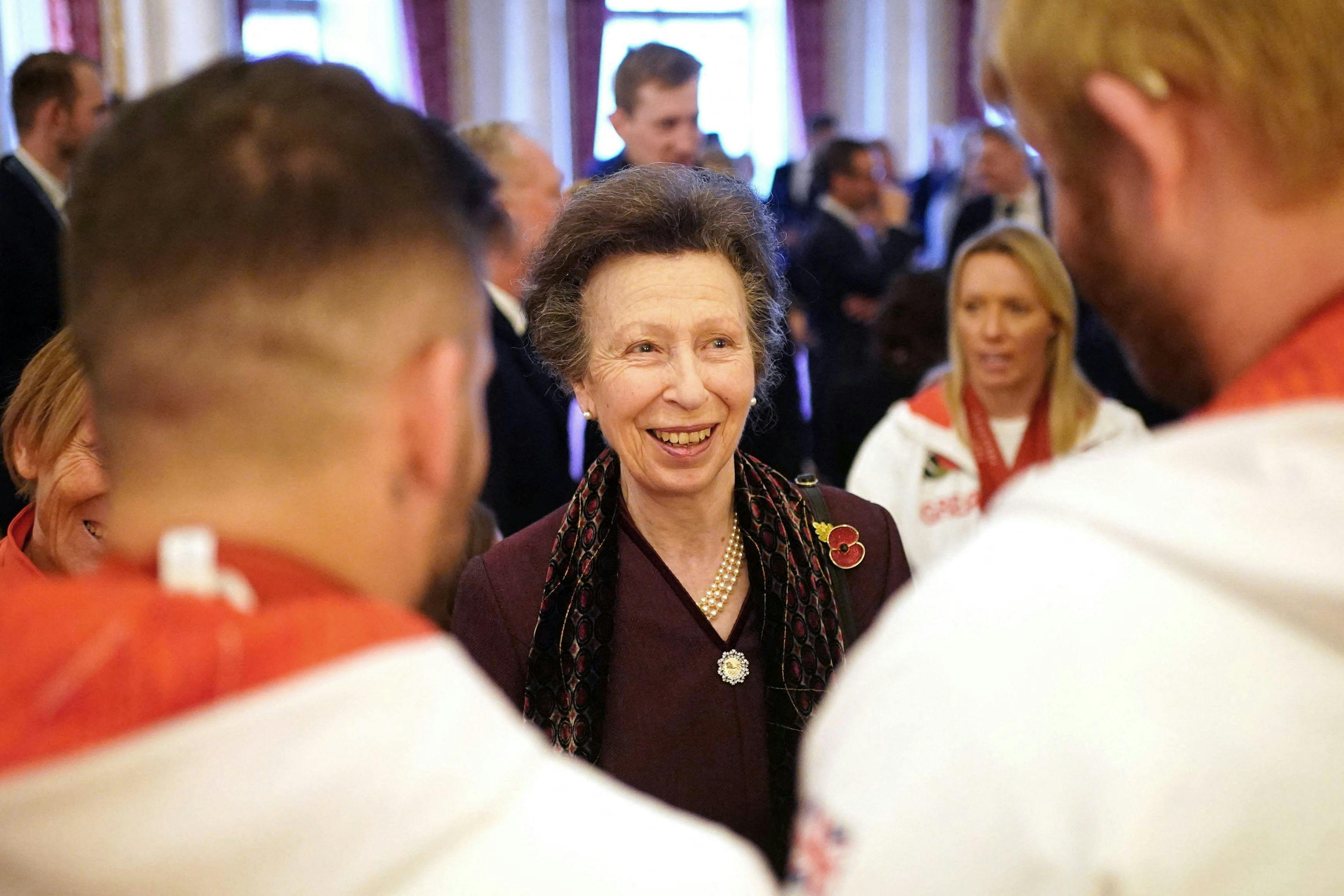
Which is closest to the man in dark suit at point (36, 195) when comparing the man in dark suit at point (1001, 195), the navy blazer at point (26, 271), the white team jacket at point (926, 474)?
the navy blazer at point (26, 271)

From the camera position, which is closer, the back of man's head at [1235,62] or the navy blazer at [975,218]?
the back of man's head at [1235,62]

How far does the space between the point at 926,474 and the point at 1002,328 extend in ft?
1.99

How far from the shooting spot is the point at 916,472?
13.6 feet

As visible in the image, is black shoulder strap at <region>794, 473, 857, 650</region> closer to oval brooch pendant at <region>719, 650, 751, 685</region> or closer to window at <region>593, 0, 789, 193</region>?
oval brooch pendant at <region>719, 650, 751, 685</region>

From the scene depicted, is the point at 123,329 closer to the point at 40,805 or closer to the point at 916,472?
the point at 40,805

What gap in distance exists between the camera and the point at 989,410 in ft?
14.4

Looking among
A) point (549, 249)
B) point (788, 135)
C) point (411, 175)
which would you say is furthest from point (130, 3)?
point (411, 175)

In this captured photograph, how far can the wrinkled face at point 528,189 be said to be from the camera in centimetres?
446

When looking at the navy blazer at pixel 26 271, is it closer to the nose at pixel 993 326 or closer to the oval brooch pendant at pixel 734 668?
the oval brooch pendant at pixel 734 668

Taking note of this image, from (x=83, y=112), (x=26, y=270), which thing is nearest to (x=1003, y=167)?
(x=83, y=112)

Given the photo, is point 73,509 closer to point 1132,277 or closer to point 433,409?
point 433,409

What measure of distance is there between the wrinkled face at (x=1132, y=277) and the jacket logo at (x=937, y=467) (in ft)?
9.87

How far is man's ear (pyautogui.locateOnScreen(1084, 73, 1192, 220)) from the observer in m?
1.03

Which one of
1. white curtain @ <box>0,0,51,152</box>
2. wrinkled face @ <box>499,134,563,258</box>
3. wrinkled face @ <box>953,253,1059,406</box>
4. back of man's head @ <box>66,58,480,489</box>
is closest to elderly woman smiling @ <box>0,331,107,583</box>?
back of man's head @ <box>66,58,480,489</box>
